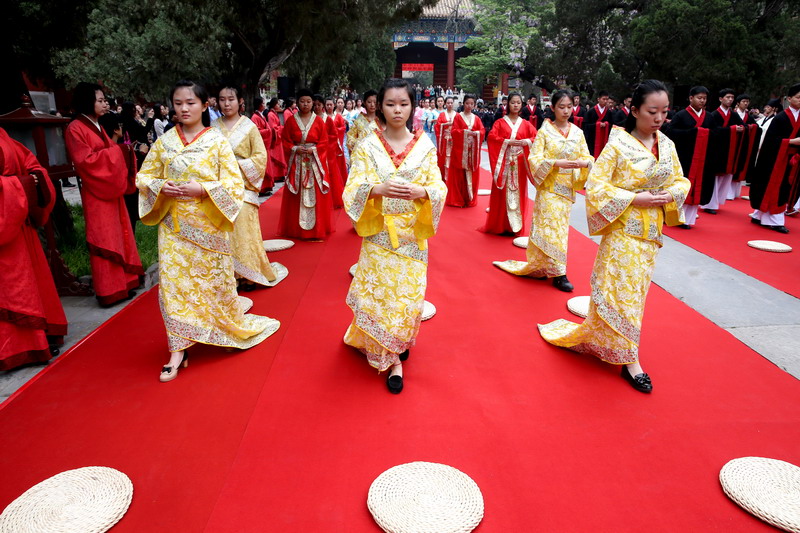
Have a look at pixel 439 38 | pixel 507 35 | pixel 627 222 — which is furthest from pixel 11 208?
pixel 439 38

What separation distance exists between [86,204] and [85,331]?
1.04 metres

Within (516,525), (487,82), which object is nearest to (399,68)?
(487,82)

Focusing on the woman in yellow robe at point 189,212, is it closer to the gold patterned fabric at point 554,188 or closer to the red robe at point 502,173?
the gold patterned fabric at point 554,188

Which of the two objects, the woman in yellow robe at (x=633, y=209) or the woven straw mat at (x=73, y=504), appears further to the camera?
the woman in yellow robe at (x=633, y=209)

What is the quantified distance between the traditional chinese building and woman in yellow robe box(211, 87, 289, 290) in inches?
976

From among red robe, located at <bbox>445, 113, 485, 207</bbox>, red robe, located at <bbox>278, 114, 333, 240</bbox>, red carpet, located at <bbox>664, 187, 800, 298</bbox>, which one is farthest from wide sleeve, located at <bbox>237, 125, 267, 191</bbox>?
red carpet, located at <bbox>664, 187, 800, 298</bbox>

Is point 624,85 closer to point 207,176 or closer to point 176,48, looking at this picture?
point 176,48

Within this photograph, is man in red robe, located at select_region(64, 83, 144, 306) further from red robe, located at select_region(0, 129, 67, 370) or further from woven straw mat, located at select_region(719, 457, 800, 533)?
woven straw mat, located at select_region(719, 457, 800, 533)

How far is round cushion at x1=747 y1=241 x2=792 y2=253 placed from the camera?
598 centimetres

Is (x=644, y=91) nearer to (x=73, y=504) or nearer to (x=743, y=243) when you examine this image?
(x=73, y=504)

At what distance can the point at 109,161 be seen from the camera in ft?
13.8

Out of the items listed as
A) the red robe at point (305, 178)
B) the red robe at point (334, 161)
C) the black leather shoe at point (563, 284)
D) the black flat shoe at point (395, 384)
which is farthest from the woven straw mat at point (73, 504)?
the red robe at point (334, 161)

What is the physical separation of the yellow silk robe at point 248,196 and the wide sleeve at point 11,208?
162 centimetres

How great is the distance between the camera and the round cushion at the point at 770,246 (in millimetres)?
5984
